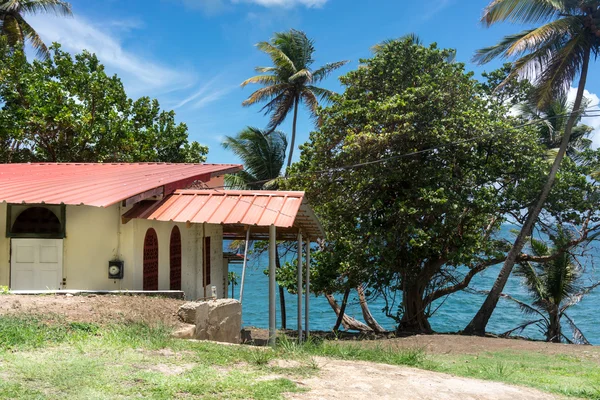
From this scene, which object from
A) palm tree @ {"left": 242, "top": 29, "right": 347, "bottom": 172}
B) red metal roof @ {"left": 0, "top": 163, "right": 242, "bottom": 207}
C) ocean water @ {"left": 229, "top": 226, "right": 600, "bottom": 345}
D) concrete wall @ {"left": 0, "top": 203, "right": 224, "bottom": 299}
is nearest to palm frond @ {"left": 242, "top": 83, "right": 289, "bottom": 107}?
palm tree @ {"left": 242, "top": 29, "right": 347, "bottom": 172}

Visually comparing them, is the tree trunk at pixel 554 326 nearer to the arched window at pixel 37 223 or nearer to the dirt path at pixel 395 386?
the dirt path at pixel 395 386

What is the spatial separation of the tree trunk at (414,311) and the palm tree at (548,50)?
1414 millimetres

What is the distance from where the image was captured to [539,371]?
29.9 ft

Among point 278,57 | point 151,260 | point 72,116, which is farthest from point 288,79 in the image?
point 151,260

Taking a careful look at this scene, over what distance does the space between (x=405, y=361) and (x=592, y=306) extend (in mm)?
40279

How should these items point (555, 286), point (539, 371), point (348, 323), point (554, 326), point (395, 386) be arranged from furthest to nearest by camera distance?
point (348, 323) → point (554, 326) → point (555, 286) → point (539, 371) → point (395, 386)

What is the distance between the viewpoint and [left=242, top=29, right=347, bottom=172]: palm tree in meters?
27.0

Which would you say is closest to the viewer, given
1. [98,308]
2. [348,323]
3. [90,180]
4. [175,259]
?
[98,308]

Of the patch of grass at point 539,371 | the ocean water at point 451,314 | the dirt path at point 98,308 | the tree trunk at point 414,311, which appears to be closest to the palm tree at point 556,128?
the ocean water at point 451,314

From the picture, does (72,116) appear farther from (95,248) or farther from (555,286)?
(555,286)

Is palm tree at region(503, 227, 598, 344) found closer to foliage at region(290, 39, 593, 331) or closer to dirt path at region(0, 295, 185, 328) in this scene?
foliage at region(290, 39, 593, 331)

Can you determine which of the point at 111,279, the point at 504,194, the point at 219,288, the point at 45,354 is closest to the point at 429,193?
the point at 504,194

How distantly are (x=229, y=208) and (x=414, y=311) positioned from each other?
8888 mm

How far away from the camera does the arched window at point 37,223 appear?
10.8 meters
